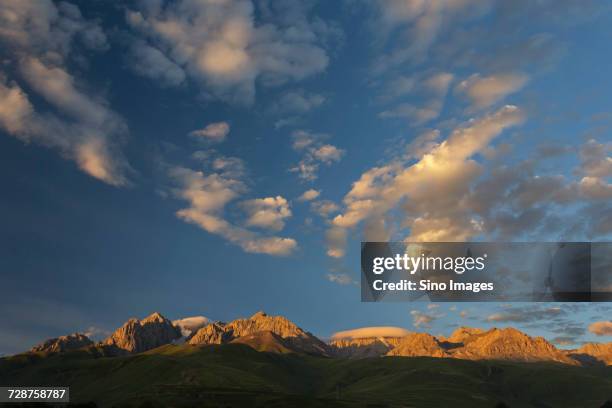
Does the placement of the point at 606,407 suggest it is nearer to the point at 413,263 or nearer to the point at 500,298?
the point at 500,298

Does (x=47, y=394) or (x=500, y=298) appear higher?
(x=500, y=298)

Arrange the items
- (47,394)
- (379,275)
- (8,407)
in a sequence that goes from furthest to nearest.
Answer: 1. (379,275)
2. (8,407)
3. (47,394)

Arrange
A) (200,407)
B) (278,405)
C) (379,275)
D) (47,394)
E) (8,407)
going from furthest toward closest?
(278,405)
(200,407)
(379,275)
(8,407)
(47,394)

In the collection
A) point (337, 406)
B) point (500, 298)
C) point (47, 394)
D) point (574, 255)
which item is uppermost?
point (574, 255)

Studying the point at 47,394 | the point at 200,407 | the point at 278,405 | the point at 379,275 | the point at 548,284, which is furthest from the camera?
the point at 278,405

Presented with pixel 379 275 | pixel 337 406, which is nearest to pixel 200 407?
pixel 337 406

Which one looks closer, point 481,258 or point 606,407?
point 481,258

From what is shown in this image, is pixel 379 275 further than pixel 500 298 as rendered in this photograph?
No

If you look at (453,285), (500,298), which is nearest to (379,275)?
(453,285)

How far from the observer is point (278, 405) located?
198 meters

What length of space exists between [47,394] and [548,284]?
158678mm

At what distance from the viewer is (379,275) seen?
139 meters

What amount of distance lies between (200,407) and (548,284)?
12557 centimetres

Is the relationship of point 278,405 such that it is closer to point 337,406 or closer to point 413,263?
point 337,406
